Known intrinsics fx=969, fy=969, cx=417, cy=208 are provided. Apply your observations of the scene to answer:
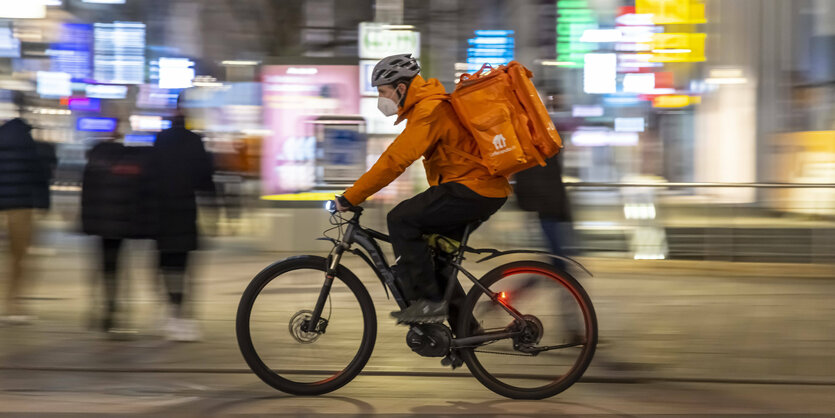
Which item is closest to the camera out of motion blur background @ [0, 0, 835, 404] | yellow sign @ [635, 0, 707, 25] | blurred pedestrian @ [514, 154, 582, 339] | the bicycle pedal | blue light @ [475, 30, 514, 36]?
the bicycle pedal

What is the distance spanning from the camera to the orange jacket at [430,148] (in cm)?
482

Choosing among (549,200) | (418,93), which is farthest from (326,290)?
(549,200)

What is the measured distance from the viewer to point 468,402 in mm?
5152

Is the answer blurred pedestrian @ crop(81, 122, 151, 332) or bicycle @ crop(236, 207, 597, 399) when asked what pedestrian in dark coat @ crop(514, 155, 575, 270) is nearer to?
bicycle @ crop(236, 207, 597, 399)

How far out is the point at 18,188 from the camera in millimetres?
7211

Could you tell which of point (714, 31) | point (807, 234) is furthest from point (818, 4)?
point (807, 234)

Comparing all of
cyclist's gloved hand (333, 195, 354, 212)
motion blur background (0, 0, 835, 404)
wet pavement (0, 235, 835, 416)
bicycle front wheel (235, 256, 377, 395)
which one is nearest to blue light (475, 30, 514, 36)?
motion blur background (0, 0, 835, 404)

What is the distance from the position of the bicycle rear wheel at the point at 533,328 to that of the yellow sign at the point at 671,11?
10.5 meters

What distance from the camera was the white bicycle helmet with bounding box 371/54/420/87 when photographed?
4.87 meters

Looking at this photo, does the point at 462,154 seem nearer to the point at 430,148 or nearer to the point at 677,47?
the point at 430,148

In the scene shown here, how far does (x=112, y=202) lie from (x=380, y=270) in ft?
8.56

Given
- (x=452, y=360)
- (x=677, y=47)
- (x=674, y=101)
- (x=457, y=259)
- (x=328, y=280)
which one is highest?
(x=677, y=47)

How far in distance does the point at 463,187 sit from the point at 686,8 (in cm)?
1097

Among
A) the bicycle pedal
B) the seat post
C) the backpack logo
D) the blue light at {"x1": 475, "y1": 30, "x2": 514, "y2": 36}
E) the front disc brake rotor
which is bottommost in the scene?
the bicycle pedal
